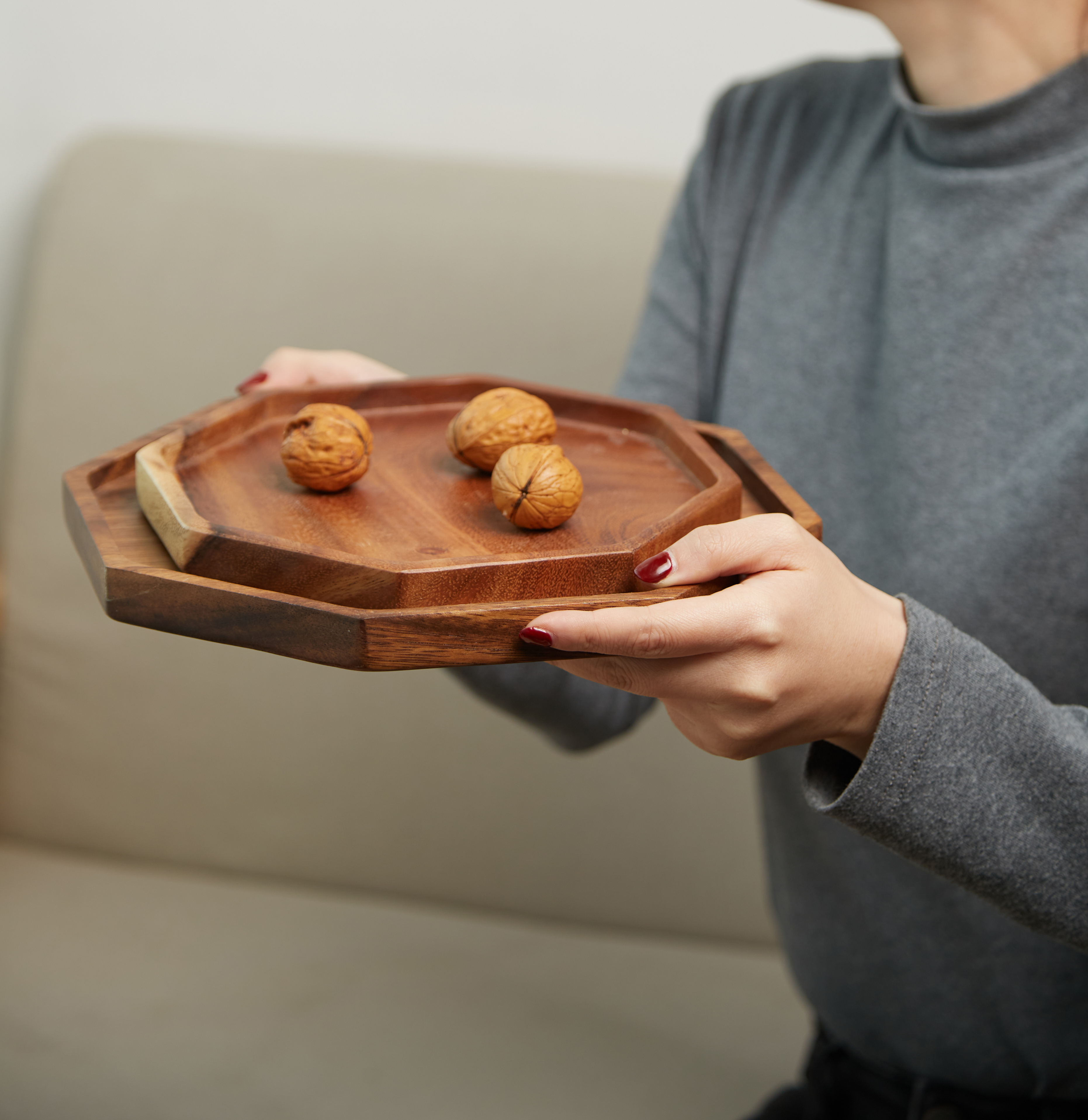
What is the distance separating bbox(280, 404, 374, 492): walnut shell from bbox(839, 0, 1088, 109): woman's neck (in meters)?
0.52

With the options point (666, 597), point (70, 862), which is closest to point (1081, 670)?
point (666, 597)

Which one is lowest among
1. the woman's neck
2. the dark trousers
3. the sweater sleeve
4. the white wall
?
the dark trousers

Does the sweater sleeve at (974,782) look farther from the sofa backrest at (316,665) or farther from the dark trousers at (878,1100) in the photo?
the sofa backrest at (316,665)

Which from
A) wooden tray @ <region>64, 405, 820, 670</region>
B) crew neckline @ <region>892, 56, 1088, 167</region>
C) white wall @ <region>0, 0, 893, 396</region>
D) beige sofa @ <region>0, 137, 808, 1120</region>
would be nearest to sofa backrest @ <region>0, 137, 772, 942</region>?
beige sofa @ <region>0, 137, 808, 1120</region>

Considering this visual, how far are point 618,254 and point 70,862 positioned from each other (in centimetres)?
99

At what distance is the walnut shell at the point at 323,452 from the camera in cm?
59

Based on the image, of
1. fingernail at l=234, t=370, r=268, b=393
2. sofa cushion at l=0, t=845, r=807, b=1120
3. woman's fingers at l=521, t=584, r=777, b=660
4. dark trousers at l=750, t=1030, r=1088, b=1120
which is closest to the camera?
woman's fingers at l=521, t=584, r=777, b=660

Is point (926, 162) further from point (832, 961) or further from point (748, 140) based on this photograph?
point (832, 961)

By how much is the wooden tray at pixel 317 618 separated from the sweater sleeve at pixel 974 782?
145 millimetres

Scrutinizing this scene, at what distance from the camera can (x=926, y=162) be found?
34.0 inches

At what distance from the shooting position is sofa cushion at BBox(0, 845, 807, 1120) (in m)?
1.01

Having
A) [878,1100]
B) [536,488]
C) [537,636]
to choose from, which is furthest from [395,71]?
[878,1100]

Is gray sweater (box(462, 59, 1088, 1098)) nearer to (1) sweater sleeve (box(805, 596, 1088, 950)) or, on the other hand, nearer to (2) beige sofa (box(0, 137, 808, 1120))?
(1) sweater sleeve (box(805, 596, 1088, 950))

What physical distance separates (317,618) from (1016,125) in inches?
25.3
